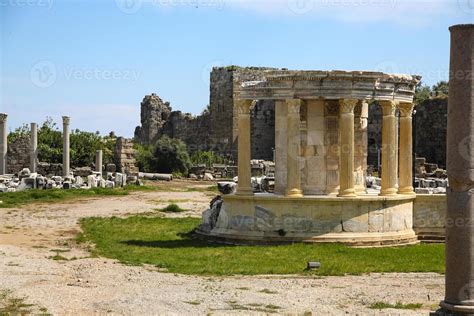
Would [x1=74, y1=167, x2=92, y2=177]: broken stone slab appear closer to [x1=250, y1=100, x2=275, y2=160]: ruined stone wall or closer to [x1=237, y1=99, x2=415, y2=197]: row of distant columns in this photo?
[x1=250, y1=100, x2=275, y2=160]: ruined stone wall

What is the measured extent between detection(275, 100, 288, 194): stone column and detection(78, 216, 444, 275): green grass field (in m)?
2.61

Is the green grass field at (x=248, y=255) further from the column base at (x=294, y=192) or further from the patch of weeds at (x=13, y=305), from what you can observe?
the patch of weeds at (x=13, y=305)

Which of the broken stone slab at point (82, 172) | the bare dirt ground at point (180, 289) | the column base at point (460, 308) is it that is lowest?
the bare dirt ground at point (180, 289)

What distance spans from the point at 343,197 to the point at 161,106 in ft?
145

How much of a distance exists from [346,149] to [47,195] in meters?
16.1

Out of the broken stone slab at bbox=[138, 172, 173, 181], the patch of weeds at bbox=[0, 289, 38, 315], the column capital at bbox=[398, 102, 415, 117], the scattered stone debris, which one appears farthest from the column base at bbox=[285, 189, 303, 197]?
the broken stone slab at bbox=[138, 172, 173, 181]

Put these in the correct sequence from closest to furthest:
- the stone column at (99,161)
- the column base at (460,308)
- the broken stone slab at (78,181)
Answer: the column base at (460,308), the broken stone slab at (78,181), the stone column at (99,161)

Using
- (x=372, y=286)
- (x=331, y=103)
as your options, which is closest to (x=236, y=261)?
(x=372, y=286)

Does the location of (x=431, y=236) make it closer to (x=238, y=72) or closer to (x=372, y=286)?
(x=372, y=286)

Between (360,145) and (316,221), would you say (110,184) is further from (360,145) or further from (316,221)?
(316,221)

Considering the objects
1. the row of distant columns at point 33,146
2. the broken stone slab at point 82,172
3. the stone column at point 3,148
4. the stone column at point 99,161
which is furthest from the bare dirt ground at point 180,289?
the broken stone slab at point 82,172

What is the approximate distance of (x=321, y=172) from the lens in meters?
19.5

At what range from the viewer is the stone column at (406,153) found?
65.4ft

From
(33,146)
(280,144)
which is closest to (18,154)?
(33,146)
